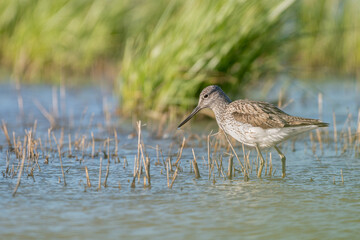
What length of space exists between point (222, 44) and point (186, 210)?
14.1 ft

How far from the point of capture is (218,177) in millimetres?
6203

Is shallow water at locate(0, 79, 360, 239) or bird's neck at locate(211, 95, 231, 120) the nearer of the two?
shallow water at locate(0, 79, 360, 239)

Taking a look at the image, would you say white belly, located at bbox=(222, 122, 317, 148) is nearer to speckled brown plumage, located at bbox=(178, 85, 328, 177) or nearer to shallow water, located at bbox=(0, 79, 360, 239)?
speckled brown plumage, located at bbox=(178, 85, 328, 177)

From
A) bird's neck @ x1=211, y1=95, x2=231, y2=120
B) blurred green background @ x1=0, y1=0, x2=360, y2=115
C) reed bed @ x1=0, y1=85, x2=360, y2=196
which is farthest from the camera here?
blurred green background @ x1=0, y1=0, x2=360, y2=115

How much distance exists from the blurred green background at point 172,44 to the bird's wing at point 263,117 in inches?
92.3

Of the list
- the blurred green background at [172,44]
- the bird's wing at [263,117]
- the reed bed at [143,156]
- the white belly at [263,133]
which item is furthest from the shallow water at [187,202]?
the blurred green background at [172,44]

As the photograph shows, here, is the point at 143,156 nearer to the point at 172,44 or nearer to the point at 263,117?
the point at 263,117

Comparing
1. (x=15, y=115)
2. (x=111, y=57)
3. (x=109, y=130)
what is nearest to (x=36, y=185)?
(x=109, y=130)

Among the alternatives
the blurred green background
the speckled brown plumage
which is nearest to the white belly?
the speckled brown plumage

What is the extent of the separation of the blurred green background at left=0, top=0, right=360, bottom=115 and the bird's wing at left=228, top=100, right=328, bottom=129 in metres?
2.35

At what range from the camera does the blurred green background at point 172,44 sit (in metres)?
8.86

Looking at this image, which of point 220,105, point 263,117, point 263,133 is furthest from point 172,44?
point 263,133

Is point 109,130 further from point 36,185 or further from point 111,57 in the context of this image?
point 111,57

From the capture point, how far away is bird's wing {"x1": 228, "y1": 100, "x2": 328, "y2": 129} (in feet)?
20.2
